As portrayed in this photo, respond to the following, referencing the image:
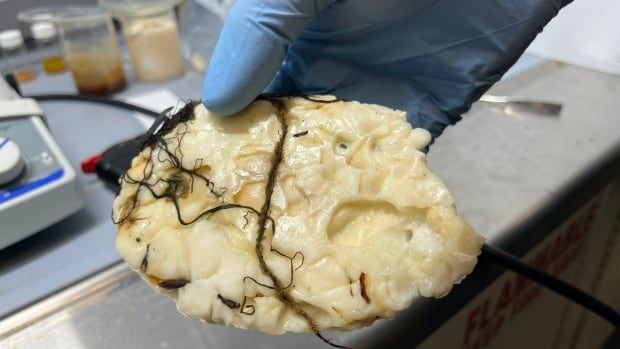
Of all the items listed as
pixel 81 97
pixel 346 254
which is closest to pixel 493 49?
pixel 346 254

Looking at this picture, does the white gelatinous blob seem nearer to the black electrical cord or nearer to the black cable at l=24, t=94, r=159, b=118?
the black electrical cord

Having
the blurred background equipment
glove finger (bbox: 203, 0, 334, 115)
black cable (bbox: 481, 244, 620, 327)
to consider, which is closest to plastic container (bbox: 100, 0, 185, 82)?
the blurred background equipment

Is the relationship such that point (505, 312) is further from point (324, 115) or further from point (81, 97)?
point (81, 97)

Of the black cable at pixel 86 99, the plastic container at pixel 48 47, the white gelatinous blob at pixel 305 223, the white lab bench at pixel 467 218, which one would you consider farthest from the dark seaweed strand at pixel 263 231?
the plastic container at pixel 48 47

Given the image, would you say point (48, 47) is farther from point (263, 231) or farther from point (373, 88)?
point (263, 231)

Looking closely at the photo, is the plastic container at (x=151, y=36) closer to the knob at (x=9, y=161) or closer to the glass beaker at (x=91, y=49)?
the glass beaker at (x=91, y=49)

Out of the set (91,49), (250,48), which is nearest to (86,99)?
(91,49)

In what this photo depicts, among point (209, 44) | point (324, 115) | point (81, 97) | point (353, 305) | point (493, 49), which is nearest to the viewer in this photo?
point (353, 305)

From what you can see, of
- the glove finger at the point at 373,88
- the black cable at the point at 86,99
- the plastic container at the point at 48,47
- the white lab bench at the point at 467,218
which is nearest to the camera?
the white lab bench at the point at 467,218
